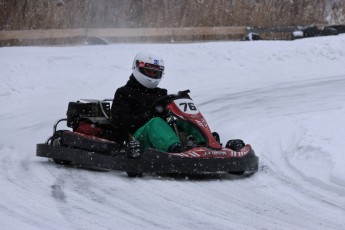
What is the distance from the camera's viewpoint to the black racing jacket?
7.39m

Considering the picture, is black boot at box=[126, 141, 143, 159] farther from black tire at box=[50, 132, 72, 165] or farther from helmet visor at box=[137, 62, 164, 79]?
black tire at box=[50, 132, 72, 165]

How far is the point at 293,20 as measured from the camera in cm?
2500

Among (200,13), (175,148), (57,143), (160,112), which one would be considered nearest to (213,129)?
(57,143)

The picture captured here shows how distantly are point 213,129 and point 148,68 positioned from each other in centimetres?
273

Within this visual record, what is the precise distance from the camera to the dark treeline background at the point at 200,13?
23859 mm

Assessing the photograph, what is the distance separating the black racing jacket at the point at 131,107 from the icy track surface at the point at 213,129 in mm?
536

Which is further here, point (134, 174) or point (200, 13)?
point (200, 13)

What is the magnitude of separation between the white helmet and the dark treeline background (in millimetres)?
15839

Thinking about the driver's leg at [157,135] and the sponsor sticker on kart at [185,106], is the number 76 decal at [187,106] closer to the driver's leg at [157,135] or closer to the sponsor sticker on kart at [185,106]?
the sponsor sticker on kart at [185,106]

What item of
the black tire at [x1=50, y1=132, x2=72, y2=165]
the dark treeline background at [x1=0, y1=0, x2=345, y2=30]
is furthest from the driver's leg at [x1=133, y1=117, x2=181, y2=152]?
the dark treeline background at [x1=0, y1=0, x2=345, y2=30]

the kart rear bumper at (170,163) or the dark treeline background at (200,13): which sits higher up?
the dark treeline background at (200,13)

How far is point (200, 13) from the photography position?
24328mm

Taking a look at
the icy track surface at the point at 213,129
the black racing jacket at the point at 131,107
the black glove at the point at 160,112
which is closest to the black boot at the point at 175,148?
the icy track surface at the point at 213,129

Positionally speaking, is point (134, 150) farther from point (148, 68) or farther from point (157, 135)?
point (148, 68)
